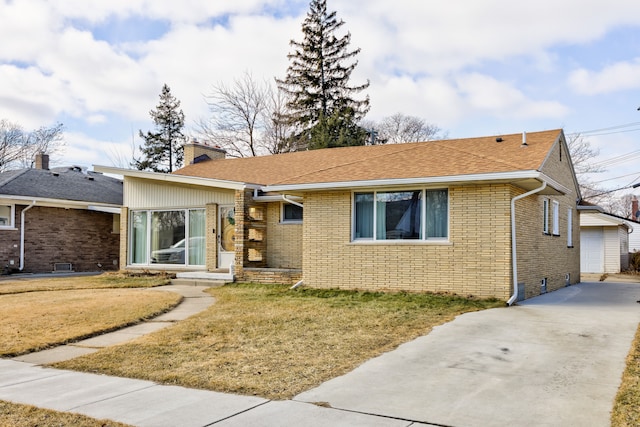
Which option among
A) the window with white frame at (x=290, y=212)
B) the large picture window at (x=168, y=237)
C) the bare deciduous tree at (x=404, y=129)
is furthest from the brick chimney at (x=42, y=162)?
the bare deciduous tree at (x=404, y=129)

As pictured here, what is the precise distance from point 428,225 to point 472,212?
1005mm

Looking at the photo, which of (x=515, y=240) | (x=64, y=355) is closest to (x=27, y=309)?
(x=64, y=355)

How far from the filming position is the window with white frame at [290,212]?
16453mm

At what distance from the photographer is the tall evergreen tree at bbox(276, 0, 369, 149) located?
37.2 m

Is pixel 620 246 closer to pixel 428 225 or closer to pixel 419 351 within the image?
pixel 428 225

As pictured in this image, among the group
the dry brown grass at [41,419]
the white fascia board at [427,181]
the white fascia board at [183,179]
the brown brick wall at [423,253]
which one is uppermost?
the white fascia board at [183,179]

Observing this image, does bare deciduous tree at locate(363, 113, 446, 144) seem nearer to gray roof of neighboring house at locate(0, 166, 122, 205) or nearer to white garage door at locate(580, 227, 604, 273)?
white garage door at locate(580, 227, 604, 273)

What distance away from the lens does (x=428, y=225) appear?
12.3 m

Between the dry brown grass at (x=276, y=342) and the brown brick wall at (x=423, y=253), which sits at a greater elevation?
the brown brick wall at (x=423, y=253)

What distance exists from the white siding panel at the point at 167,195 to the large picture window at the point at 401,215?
5398 millimetres

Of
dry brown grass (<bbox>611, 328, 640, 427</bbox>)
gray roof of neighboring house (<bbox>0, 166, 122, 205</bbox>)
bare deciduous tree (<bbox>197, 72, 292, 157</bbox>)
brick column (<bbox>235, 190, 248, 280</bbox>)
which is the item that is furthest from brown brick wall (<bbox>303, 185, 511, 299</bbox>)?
bare deciduous tree (<bbox>197, 72, 292, 157</bbox>)

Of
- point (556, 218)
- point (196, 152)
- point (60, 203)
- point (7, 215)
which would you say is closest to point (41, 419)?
point (556, 218)

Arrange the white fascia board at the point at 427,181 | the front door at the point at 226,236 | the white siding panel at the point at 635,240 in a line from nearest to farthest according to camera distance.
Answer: the white fascia board at the point at 427,181
the front door at the point at 226,236
the white siding panel at the point at 635,240

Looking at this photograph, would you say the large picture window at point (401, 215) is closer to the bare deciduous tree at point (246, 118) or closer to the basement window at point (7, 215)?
the basement window at point (7, 215)
